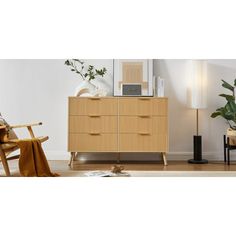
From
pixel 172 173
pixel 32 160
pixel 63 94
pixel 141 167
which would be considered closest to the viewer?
pixel 32 160

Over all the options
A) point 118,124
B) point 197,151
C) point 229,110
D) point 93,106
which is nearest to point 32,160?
point 93,106

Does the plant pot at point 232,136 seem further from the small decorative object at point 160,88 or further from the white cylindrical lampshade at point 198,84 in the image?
the small decorative object at point 160,88

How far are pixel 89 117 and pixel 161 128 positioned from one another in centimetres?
88

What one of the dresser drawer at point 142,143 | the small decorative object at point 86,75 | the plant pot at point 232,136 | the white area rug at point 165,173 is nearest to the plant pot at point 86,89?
the small decorative object at point 86,75

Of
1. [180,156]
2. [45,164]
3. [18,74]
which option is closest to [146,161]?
[180,156]

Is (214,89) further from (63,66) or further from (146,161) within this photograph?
(63,66)

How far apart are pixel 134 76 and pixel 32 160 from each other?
5.81ft

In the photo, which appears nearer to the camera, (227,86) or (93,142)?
(93,142)

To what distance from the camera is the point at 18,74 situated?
520 centimetres

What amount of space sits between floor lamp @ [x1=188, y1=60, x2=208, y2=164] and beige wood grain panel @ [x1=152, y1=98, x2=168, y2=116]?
47cm

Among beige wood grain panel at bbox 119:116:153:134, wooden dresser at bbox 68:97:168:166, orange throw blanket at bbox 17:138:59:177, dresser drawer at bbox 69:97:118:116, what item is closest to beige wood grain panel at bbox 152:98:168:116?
wooden dresser at bbox 68:97:168:166

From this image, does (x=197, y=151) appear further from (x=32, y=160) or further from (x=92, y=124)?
(x=32, y=160)

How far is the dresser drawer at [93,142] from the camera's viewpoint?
15.3 ft

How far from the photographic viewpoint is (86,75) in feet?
16.5
